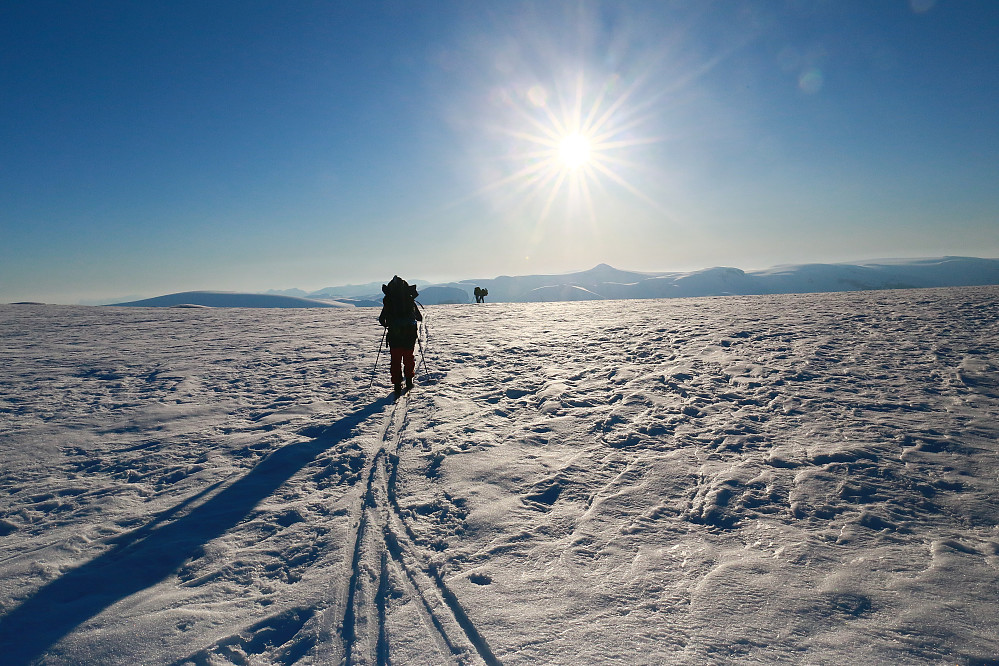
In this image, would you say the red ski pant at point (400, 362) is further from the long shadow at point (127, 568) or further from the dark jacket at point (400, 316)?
the long shadow at point (127, 568)

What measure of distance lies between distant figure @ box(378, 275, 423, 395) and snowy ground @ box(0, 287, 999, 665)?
3.34ft

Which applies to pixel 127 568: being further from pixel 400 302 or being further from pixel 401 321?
pixel 400 302

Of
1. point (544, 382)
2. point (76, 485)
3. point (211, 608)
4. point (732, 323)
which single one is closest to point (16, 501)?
point (76, 485)

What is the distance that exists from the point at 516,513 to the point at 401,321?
250 inches

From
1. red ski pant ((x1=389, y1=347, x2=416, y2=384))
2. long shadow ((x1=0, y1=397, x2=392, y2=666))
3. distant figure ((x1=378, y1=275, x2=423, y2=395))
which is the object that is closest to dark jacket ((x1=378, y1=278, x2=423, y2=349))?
distant figure ((x1=378, y1=275, x2=423, y2=395))

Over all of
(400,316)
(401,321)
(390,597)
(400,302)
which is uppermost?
(400,302)

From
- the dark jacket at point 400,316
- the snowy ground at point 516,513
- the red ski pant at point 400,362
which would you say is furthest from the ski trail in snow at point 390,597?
the dark jacket at point 400,316

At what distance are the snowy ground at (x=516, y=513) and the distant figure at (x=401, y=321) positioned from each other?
40.1 inches

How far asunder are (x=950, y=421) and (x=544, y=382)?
7246 millimetres

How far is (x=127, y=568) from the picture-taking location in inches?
160

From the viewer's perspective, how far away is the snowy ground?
10.5 ft

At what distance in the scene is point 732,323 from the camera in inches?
593

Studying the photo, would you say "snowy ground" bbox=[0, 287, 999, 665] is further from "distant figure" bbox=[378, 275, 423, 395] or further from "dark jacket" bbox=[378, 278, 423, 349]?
"dark jacket" bbox=[378, 278, 423, 349]

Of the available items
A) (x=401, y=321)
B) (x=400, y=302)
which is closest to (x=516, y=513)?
(x=401, y=321)
